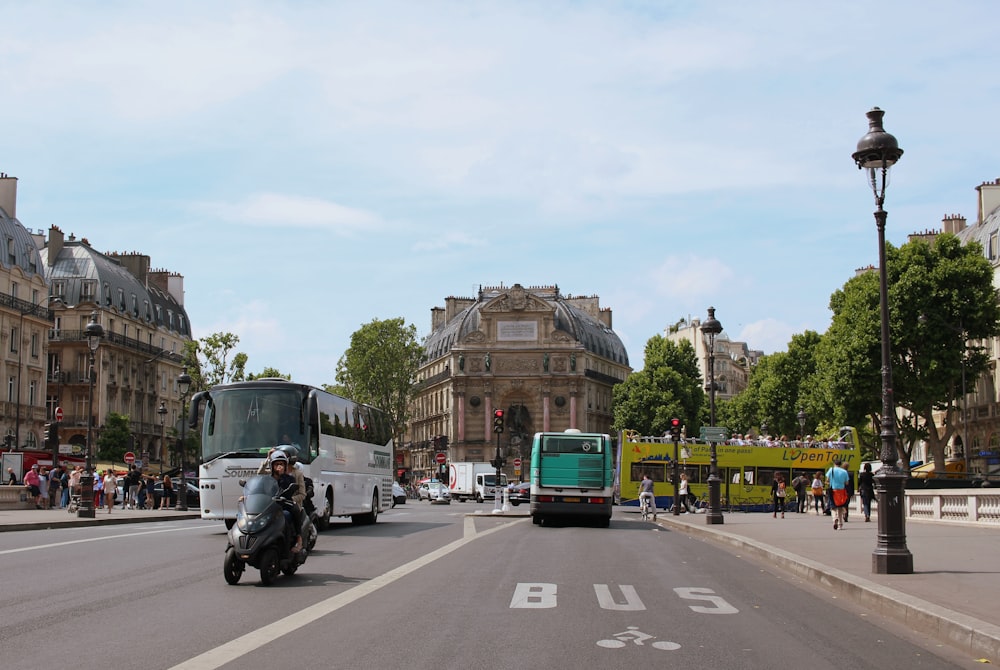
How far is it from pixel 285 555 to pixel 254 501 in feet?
2.99

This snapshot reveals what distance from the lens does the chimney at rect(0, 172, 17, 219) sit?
65500 mm

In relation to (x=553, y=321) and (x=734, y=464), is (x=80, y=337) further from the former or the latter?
(x=553, y=321)

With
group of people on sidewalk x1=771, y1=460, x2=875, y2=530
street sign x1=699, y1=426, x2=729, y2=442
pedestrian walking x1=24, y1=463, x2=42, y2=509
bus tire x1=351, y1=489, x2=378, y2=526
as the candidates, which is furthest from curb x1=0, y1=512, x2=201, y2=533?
group of people on sidewalk x1=771, y1=460, x2=875, y2=530

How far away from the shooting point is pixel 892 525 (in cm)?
1346

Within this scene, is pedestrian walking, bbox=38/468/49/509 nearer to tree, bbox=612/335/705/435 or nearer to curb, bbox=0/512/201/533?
curb, bbox=0/512/201/533

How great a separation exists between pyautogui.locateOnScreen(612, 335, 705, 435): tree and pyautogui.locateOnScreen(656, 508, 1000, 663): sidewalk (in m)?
64.8

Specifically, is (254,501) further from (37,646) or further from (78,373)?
(78,373)

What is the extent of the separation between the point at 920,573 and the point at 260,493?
8.20m

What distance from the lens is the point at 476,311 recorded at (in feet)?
364

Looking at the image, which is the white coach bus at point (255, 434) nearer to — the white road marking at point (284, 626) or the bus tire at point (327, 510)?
the bus tire at point (327, 510)

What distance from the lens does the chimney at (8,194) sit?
6550 cm

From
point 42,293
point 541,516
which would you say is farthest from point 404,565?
point 42,293

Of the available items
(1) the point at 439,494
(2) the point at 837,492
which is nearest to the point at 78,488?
(2) the point at 837,492

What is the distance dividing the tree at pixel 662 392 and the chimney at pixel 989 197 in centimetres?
3192
